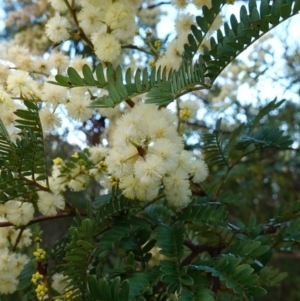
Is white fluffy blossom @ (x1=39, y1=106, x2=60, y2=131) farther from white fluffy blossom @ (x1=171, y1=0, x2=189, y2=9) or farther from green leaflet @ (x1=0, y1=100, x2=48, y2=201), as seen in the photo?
white fluffy blossom @ (x1=171, y1=0, x2=189, y2=9)

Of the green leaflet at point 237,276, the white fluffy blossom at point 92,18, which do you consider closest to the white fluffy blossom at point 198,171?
the green leaflet at point 237,276

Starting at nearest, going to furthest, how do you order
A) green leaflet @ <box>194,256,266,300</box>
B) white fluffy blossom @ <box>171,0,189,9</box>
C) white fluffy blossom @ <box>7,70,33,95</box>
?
1. green leaflet @ <box>194,256,266,300</box>
2. white fluffy blossom @ <box>7,70,33,95</box>
3. white fluffy blossom @ <box>171,0,189,9</box>

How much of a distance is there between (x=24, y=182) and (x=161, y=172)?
0.85 ft

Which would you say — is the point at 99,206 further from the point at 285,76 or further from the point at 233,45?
the point at 285,76

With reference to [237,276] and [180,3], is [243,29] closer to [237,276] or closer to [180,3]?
[180,3]

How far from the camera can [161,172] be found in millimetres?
827

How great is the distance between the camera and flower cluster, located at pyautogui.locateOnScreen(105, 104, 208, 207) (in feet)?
2.71

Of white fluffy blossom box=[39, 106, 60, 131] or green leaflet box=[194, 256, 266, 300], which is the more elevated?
white fluffy blossom box=[39, 106, 60, 131]

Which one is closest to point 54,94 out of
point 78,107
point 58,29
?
point 78,107

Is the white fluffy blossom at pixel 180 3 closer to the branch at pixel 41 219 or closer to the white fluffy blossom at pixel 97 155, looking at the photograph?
the white fluffy blossom at pixel 97 155

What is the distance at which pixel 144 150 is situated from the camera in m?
0.85

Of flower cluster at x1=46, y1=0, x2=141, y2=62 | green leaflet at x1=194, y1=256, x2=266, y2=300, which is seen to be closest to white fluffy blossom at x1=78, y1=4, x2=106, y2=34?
flower cluster at x1=46, y1=0, x2=141, y2=62

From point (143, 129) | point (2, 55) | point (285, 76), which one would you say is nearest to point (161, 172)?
point (143, 129)

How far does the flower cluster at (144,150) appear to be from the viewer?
0.83 meters
